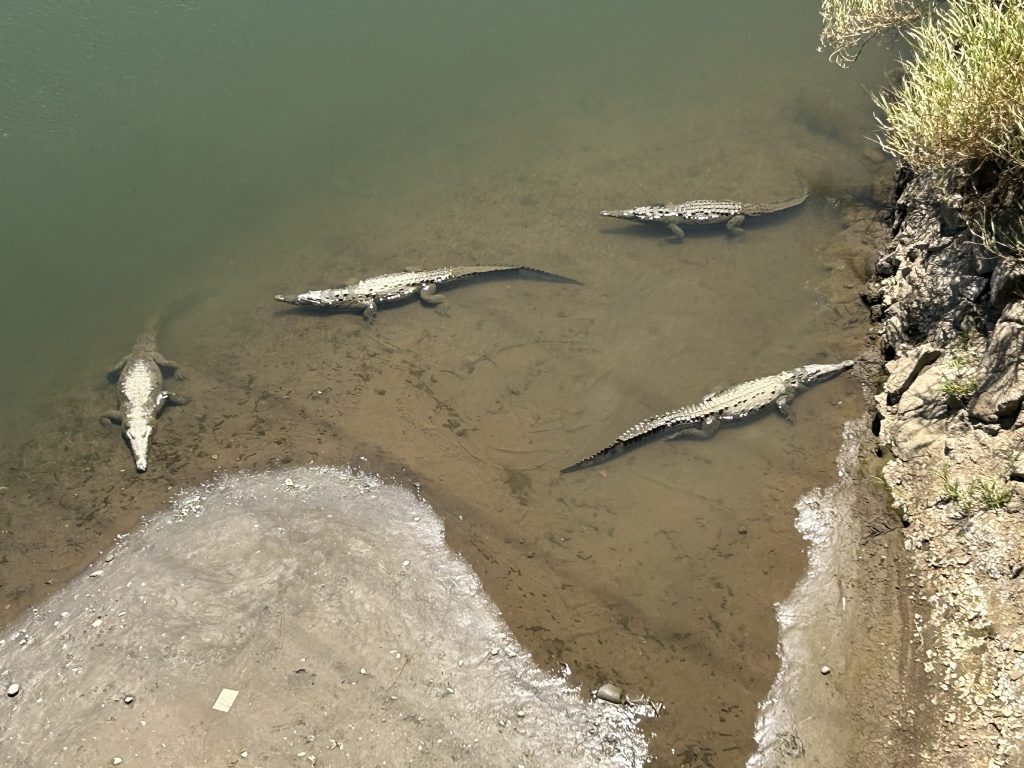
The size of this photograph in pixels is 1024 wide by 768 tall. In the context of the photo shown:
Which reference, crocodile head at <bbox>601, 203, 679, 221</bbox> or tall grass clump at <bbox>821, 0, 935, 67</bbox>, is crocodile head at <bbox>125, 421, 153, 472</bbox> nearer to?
crocodile head at <bbox>601, 203, 679, 221</bbox>

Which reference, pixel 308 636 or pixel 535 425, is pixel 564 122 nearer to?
pixel 535 425

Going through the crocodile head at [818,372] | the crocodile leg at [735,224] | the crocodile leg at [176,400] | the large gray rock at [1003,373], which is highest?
the large gray rock at [1003,373]

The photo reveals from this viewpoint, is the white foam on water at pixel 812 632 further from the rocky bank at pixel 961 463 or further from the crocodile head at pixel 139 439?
the crocodile head at pixel 139 439

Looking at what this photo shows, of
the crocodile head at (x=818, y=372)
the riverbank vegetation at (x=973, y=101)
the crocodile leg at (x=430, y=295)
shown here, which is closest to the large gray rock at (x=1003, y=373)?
the riverbank vegetation at (x=973, y=101)

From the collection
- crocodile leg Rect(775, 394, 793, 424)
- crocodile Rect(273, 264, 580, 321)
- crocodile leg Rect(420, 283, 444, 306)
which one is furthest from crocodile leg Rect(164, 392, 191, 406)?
crocodile leg Rect(775, 394, 793, 424)

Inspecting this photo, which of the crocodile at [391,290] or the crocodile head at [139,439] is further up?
the crocodile at [391,290]

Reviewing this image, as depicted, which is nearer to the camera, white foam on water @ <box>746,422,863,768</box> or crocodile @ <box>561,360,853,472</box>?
white foam on water @ <box>746,422,863,768</box>
